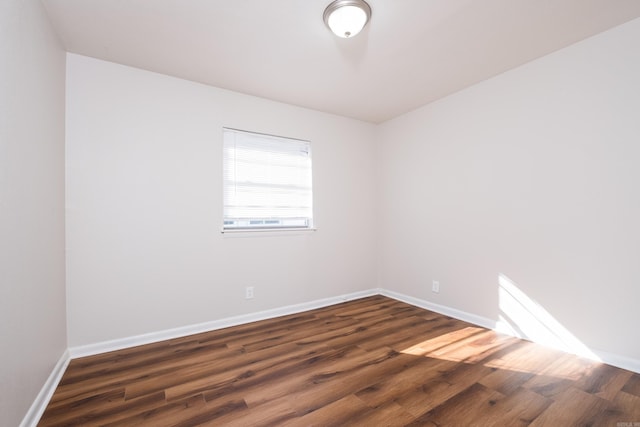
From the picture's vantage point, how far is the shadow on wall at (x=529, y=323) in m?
2.33

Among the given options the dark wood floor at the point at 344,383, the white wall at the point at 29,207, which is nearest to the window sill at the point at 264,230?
the dark wood floor at the point at 344,383

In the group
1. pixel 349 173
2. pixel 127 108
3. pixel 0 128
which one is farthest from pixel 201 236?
pixel 349 173

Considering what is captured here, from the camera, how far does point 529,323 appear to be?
8.45 ft

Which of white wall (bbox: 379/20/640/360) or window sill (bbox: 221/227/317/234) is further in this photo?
window sill (bbox: 221/227/317/234)

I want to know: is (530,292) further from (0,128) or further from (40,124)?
(40,124)

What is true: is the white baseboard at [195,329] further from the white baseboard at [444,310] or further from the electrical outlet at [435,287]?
the electrical outlet at [435,287]

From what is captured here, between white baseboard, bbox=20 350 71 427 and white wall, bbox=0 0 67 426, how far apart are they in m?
0.06

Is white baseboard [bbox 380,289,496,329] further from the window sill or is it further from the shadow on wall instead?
the window sill

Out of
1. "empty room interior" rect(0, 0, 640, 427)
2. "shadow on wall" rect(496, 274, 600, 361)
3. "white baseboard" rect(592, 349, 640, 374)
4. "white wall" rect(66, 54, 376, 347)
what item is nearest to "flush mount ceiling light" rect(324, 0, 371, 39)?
"empty room interior" rect(0, 0, 640, 427)

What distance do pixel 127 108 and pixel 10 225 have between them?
158 cm

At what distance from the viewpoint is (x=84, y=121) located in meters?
2.38

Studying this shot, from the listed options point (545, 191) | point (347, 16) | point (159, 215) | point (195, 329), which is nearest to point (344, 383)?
point (195, 329)

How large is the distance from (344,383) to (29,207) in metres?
2.23

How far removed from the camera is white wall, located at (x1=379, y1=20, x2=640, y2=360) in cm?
208
